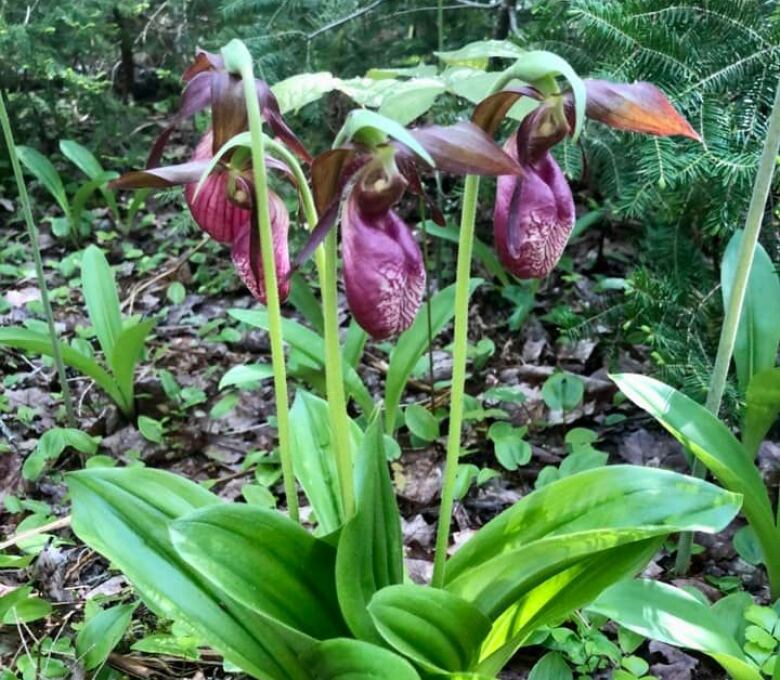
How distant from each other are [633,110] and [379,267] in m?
0.36

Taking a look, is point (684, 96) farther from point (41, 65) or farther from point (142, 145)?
point (142, 145)

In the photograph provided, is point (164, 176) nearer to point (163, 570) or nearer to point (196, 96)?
point (196, 96)

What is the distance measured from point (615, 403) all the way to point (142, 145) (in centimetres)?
241

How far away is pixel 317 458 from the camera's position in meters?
1.37

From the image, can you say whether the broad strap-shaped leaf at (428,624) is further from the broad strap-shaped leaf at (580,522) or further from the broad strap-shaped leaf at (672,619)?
the broad strap-shaped leaf at (672,619)

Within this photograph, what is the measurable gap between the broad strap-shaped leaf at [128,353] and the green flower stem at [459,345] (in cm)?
109

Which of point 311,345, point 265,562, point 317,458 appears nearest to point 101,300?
point 311,345

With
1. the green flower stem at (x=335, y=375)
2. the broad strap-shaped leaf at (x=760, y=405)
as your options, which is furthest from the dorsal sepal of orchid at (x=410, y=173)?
the broad strap-shaped leaf at (x=760, y=405)

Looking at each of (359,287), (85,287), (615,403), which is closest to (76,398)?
(85,287)

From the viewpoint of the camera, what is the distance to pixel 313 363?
6.35 feet

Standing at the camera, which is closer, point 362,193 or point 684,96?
point 362,193

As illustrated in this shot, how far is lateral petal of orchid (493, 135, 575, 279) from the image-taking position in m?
0.97

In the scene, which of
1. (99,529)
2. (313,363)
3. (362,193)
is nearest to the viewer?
(362,193)

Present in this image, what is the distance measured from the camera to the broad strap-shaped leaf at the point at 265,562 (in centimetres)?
96
